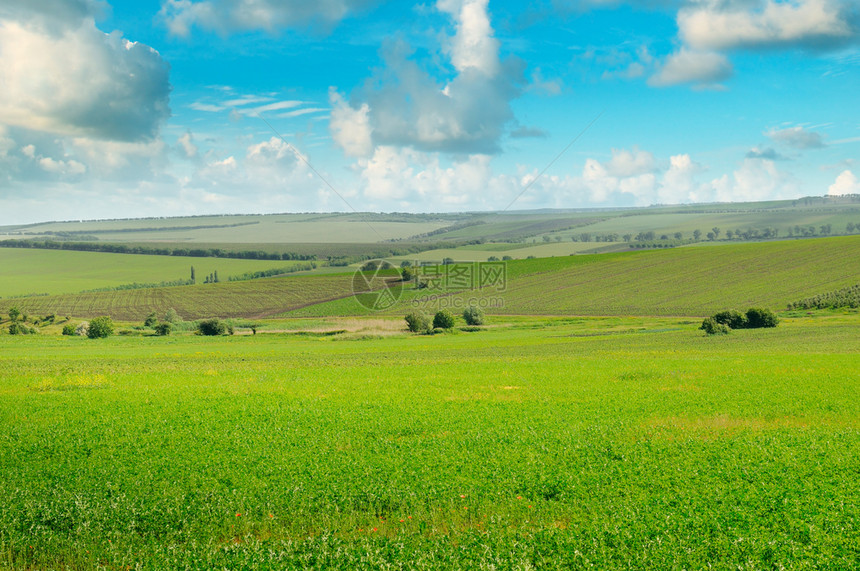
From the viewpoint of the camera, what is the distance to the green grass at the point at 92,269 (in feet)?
461

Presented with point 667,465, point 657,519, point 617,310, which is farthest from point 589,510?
point 617,310

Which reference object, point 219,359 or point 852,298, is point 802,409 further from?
point 852,298

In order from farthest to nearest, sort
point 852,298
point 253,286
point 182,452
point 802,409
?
1. point 253,286
2. point 852,298
3. point 802,409
4. point 182,452

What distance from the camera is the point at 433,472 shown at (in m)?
13.5

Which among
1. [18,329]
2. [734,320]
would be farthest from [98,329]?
[734,320]

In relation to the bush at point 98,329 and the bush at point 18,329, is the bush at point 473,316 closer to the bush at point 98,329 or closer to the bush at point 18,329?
the bush at point 98,329

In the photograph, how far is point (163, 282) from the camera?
479 ft

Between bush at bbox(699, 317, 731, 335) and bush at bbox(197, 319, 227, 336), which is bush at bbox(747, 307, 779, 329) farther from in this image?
bush at bbox(197, 319, 227, 336)

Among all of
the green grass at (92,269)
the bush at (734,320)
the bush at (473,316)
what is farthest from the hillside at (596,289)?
the green grass at (92,269)

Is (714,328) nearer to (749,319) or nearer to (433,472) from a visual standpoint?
(749,319)

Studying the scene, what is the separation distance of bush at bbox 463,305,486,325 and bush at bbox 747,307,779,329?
1289 inches

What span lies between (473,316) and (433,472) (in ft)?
213

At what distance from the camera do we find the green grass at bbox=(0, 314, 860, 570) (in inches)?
386

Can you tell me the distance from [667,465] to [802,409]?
10.1 m
